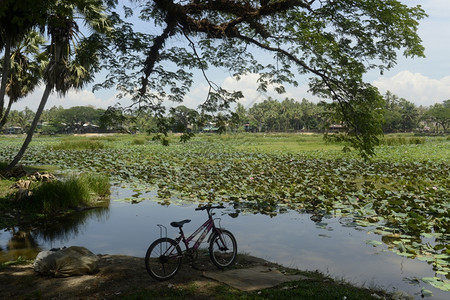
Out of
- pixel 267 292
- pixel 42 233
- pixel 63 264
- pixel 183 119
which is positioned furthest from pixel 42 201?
pixel 267 292

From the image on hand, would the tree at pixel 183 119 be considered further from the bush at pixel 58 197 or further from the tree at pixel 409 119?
the tree at pixel 409 119

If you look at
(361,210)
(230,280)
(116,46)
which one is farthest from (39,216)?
(361,210)

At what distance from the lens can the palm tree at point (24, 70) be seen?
20.3 m

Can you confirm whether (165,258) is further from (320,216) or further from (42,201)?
(42,201)

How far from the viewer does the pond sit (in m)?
6.80

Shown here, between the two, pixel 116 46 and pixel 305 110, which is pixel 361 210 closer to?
pixel 116 46

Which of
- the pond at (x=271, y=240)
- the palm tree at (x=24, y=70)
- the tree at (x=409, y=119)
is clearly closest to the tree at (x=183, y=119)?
the pond at (x=271, y=240)

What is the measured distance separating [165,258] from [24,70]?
70.6ft

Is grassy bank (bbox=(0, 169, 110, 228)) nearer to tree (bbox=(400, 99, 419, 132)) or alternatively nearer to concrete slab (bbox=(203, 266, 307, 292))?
concrete slab (bbox=(203, 266, 307, 292))

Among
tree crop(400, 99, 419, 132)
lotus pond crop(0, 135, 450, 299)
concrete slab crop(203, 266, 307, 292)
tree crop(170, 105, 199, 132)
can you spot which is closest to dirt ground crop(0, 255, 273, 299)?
concrete slab crop(203, 266, 307, 292)

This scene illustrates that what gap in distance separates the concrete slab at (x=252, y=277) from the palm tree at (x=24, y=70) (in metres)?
18.9

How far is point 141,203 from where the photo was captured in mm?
12531

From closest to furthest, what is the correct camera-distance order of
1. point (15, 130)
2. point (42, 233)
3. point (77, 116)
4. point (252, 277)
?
point (252, 277), point (42, 233), point (77, 116), point (15, 130)

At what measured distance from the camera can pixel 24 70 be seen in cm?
2219
